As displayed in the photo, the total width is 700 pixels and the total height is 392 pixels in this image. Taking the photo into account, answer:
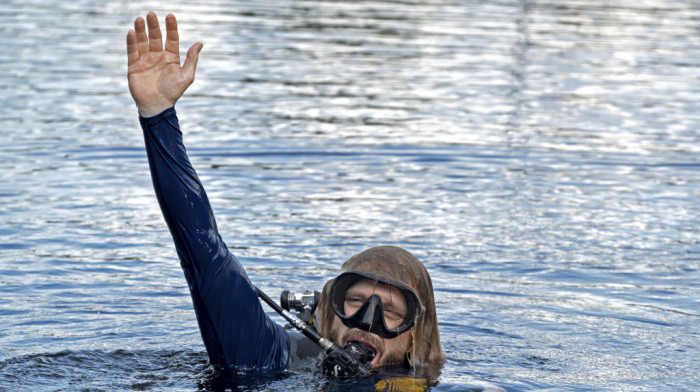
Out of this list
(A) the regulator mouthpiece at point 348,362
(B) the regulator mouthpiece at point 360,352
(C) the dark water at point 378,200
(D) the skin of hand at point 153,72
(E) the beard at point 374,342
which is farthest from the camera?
(C) the dark water at point 378,200

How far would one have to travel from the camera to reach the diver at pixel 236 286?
4230 mm

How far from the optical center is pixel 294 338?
202 inches

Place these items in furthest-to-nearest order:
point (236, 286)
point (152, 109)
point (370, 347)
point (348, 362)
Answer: point (370, 347), point (348, 362), point (236, 286), point (152, 109)

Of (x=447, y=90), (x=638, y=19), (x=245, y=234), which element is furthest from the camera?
(x=638, y=19)

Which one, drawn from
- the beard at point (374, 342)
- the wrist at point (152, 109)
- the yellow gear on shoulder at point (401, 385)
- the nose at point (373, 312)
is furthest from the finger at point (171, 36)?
the yellow gear on shoulder at point (401, 385)

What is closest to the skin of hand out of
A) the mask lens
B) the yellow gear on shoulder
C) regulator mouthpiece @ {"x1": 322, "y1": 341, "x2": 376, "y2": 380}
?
the mask lens

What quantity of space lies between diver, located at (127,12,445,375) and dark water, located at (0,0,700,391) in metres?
0.21

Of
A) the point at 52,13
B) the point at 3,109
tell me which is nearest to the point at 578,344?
the point at 3,109

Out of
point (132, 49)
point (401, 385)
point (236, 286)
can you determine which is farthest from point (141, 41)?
point (401, 385)

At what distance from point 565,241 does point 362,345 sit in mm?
4480

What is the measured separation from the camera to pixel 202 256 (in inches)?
169

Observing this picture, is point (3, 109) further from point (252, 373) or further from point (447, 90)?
point (252, 373)

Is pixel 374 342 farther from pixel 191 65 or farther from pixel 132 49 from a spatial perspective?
pixel 132 49

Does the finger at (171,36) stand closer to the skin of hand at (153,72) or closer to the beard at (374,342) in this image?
the skin of hand at (153,72)
